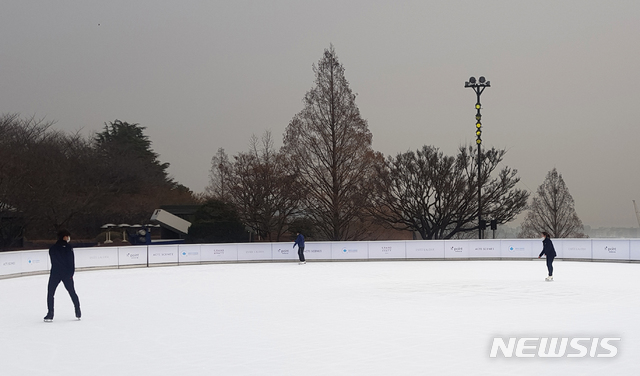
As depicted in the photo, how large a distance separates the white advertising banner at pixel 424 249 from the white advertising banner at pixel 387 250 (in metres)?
0.27

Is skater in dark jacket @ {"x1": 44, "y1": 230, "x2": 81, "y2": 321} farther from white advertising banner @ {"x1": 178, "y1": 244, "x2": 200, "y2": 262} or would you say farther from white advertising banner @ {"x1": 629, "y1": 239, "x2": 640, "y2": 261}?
white advertising banner @ {"x1": 629, "y1": 239, "x2": 640, "y2": 261}

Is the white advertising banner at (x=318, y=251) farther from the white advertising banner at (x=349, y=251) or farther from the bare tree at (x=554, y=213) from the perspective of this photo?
the bare tree at (x=554, y=213)

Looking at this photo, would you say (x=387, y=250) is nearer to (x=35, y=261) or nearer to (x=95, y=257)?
(x=95, y=257)

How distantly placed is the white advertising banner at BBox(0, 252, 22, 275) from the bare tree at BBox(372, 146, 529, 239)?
29.8 metres

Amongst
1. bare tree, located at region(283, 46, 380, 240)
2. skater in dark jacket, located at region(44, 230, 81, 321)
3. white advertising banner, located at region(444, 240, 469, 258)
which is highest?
bare tree, located at region(283, 46, 380, 240)

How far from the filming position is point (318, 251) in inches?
1261

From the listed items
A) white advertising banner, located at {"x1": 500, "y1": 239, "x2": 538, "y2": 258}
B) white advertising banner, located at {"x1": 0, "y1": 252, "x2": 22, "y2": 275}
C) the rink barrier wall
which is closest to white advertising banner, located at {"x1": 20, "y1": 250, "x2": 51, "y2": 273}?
white advertising banner, located at {"x1": 0, "y1": 252, "x2": 22, "y2": 275}

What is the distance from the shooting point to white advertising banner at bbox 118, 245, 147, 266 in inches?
1150

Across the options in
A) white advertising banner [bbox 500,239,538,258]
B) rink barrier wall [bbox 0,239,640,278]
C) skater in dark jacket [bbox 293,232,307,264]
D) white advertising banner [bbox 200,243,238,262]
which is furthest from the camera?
white advertising banner [bbox 200,243,238,262]

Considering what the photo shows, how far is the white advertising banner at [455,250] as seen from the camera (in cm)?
3164

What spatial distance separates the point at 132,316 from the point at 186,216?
1745 inches

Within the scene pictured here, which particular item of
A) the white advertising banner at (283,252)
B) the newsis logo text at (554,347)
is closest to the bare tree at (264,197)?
the white advertising banner at (283,252)

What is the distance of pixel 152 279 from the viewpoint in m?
22.9

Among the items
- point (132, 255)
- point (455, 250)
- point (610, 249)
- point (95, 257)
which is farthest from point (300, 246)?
point (610, 249)
